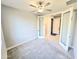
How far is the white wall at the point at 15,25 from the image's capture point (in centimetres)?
407

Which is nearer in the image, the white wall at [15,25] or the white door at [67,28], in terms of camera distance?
the white door at [67,28]

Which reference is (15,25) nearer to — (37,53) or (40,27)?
(37,53)

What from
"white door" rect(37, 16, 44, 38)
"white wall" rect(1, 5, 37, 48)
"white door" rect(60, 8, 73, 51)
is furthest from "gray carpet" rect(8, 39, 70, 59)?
"white door" rect(37, 16, 44, 38)

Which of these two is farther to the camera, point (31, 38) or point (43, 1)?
point (31, 38)

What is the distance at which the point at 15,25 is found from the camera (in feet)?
15.7

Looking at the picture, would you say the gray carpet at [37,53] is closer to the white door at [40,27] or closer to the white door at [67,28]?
the white door at [67,28]

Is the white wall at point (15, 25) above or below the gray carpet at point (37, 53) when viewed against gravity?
above

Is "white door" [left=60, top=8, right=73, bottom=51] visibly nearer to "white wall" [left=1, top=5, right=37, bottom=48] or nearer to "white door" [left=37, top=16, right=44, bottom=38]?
"white wall" [left=1, top=5, right=37, bottom=48]

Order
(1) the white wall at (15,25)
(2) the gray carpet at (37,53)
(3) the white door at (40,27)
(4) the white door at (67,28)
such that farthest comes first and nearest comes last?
(3) the white door at (40,27) → (1) the white wall at (15,25) → (4) the white door at (67,28) → (2) the gray carpet at (37,53)

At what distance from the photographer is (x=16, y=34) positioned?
193 inches

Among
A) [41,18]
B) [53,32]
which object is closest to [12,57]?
[41,18]

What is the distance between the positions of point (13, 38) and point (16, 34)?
0.34m

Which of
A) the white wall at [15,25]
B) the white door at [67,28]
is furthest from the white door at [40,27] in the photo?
the white door at [67,28]

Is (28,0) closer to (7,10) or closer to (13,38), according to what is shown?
(7,10)
